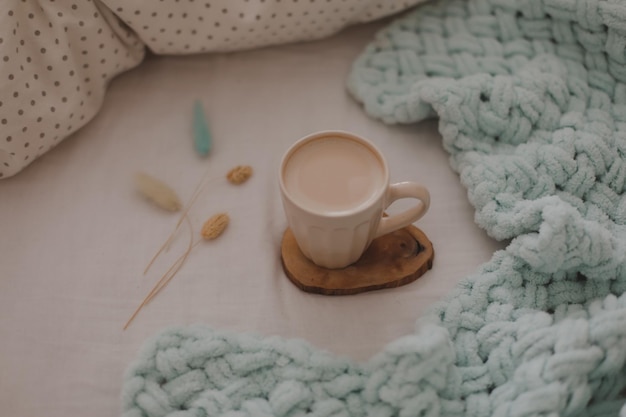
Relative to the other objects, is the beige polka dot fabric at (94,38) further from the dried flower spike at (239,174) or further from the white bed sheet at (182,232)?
the dried flower spike at (239,174)

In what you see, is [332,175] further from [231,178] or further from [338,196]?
[231,178]

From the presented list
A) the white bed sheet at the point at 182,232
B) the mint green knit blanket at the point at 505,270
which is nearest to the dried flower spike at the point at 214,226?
the white bed sheet at the point at 182,232

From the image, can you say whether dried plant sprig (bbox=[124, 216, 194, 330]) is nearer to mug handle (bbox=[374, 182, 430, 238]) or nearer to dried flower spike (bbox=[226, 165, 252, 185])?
dried flower spike (bbox=[226, 165, 252, 185])

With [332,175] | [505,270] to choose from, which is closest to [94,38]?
[332,175]

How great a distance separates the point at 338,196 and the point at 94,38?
0.35 metres

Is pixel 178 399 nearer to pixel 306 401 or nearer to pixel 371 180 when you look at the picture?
pixel 306 401

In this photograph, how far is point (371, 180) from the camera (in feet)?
2.06

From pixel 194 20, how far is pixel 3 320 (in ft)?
1.27

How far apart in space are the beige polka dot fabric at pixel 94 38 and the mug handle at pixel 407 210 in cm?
28

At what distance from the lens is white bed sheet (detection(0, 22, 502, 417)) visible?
64cm

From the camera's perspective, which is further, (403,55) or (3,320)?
(403,55)

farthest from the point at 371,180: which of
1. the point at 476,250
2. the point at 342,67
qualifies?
the point at 342,67

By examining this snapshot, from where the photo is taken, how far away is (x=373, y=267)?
0.67m

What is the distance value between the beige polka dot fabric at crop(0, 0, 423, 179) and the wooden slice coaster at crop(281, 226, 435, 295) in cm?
27
